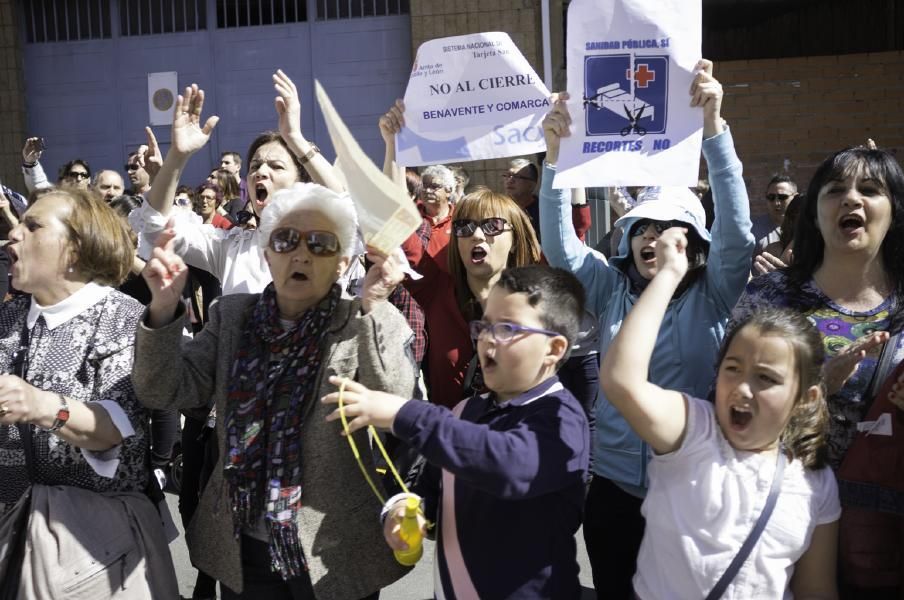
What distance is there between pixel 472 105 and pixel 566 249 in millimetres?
1052

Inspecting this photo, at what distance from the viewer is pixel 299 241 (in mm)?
2516

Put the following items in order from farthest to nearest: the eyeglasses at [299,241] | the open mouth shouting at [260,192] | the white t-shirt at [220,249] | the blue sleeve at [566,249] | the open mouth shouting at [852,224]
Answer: the open mouth shouting at [260,192] < the white t-shirt at [220,249] < the blue sleeve at [566,249] < the open mouth shouting at [852,224] < the eyeglasses at [299,241]

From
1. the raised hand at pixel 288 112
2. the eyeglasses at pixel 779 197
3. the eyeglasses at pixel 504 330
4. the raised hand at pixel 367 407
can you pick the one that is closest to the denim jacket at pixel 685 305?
the eyeglasses at pixel 504 330

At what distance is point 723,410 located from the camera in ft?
7.72

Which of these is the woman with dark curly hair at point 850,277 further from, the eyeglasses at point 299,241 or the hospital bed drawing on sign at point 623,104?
the eyeglasses at point 299,241

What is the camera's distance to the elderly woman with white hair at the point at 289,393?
2398 mm

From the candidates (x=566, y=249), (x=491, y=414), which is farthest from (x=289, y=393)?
(x=566, y=249)

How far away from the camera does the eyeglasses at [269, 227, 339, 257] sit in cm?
251

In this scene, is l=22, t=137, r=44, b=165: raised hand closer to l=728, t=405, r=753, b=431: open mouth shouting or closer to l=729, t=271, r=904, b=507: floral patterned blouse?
l=729, t=271, r=904, b=507: floral patterned blouse

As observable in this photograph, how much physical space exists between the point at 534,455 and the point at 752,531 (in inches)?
21.9

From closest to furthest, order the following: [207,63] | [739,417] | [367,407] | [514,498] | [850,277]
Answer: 1. [367,407]
2. [514,498]
3. [739,417]
4. [850,277]
5. [207,63]

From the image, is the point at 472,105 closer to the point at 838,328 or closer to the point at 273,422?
the point at 838,328

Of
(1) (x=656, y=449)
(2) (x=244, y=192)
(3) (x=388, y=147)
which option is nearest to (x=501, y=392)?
(1) (x=656, y=449)

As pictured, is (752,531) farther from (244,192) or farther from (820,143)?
(820,143)
